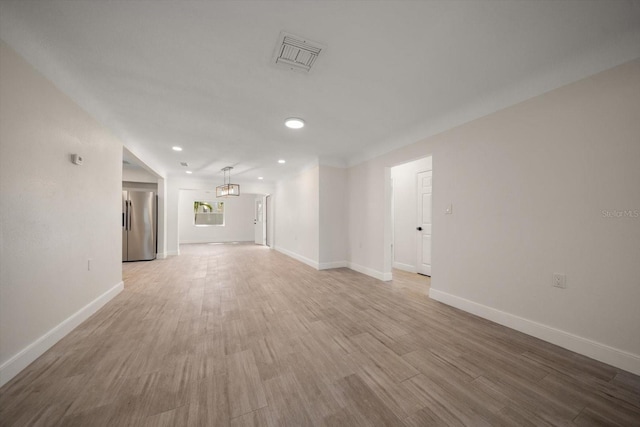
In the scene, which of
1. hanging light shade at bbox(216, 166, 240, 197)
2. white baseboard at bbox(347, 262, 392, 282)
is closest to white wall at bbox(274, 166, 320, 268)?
white baseboard at bbox(347, 262, 392, 282)

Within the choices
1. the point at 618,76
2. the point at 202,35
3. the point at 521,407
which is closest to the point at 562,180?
the point at 618,76

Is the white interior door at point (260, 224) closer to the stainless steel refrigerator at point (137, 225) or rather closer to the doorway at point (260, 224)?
the doorway at point (260, 224)

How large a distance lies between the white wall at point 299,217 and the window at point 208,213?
430 cm

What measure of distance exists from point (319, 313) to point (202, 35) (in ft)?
9.39

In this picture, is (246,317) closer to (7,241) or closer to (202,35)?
(7,241)

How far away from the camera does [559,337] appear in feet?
6.67

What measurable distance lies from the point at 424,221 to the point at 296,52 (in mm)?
4088

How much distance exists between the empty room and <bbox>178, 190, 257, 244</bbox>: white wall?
777cm

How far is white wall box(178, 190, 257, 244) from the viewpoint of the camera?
10.6m

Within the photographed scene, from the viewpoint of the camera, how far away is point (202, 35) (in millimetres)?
1670

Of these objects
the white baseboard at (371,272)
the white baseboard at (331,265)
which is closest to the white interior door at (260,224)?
the white baseboard at (331,265)

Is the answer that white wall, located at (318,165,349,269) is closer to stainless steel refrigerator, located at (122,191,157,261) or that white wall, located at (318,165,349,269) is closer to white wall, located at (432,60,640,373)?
white wall, located at (432,60,640,373)

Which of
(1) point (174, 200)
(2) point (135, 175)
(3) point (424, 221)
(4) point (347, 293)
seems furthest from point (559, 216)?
(2) point (135, 175)

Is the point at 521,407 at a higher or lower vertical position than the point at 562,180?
lower
